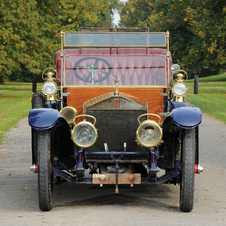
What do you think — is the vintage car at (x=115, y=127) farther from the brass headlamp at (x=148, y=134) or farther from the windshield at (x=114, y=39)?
the windshield at (x=114, y=39)

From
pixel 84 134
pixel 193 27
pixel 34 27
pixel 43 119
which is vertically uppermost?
pixel 193 27

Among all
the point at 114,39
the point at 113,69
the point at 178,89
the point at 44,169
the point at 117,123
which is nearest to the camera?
the point at 44,169

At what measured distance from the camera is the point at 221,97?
29.2 metres

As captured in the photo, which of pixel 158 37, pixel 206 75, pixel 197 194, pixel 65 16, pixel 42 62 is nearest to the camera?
pixel 197 194

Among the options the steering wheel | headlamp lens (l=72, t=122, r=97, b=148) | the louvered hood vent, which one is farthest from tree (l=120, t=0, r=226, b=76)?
headlamp lens (l=72, t=122, r=97, b=148)

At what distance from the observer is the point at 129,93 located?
23.5 feet

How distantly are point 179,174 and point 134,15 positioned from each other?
53.7 m

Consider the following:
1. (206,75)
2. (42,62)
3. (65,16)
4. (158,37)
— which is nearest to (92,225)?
(158,37)

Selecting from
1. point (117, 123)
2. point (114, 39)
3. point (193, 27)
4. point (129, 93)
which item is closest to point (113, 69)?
point (129, 93)

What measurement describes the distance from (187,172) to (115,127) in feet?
3.71

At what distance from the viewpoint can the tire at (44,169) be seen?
5605 mm

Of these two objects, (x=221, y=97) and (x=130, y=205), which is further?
(x=221, y=97)

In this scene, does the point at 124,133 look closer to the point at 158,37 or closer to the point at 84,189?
the point at 84,189

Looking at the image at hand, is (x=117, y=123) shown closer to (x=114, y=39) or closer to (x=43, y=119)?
(x=43, y=119)
